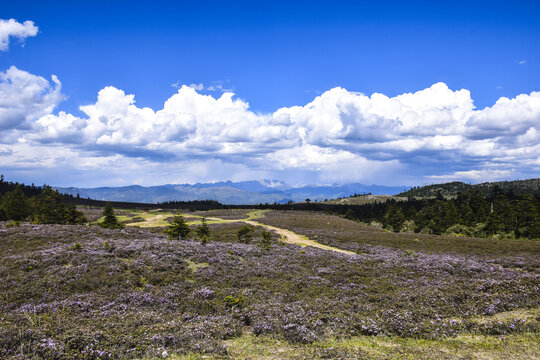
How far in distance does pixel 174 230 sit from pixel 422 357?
3874 cm

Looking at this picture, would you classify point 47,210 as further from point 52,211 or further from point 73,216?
point 73,216

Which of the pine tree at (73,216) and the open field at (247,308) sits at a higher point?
the pine tree at (73,216)

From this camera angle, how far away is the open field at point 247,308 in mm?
9945

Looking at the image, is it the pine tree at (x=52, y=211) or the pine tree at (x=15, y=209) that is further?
the pine tree at (x=15, y=209)

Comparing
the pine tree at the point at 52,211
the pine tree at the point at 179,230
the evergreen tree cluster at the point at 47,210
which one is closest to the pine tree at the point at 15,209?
the evergreen tree cluster at the point at 47,210

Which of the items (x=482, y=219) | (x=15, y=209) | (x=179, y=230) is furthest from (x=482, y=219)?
(x=15, y=209)

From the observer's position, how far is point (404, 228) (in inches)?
3644

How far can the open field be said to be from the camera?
392 inches

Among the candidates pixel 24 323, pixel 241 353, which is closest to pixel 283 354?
pixel 241 353

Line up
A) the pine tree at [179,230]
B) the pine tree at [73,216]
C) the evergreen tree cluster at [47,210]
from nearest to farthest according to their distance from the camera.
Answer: the pine tree at [179,230]
the evergreen tree cluster at [47,210]
the pine tree at [73,216]

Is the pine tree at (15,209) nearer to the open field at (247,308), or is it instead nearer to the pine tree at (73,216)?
the pine tree at (73,216)

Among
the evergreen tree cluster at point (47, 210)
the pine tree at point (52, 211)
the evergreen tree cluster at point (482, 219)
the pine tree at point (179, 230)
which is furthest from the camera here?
the evergreen tree cluster at point (482, 219)

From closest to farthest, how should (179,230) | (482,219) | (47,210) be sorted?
(179,230) < (47,210) < (482,219)

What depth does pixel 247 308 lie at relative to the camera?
14.9 metres
